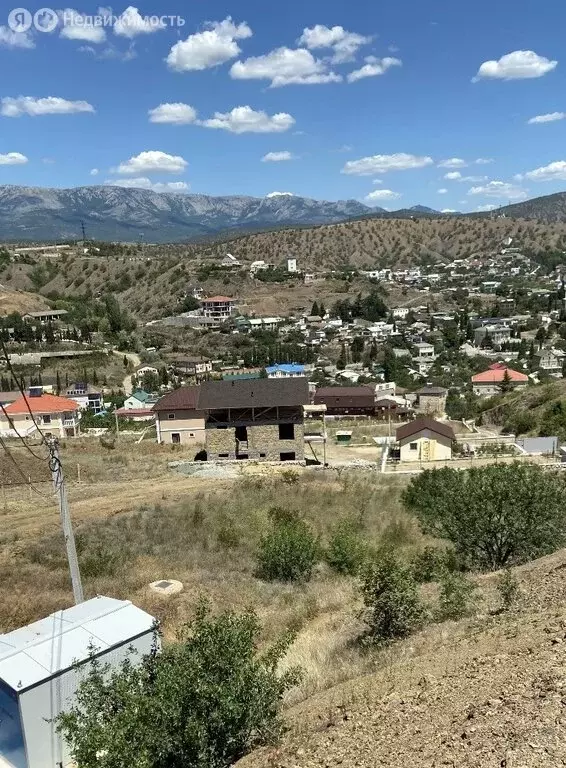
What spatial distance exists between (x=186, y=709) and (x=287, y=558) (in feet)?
32.4

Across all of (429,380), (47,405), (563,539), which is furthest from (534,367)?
(563,539)

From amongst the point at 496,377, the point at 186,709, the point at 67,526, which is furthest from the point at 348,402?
the point at 186,709

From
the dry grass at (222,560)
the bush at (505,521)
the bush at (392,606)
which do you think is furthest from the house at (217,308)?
the bush at (392,606)

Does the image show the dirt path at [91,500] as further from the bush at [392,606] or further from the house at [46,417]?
the house at [46,417]

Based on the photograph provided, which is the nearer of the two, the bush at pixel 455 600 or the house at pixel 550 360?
the bush at pixel 455 600

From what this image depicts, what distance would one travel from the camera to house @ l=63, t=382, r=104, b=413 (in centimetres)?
7200

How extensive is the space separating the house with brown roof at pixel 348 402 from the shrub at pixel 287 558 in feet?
147

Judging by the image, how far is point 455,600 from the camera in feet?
33.1

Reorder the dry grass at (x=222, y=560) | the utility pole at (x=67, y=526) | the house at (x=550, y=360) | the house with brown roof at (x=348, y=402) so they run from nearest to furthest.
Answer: the utility pole at (x=67, y=526)
the dry grass at (x=222, y=560)
the house with brown roof at (x=348, y=402)
the house at (x=550, y=360)

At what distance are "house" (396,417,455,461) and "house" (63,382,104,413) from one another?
150 feet

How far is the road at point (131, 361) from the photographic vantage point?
85856 mm

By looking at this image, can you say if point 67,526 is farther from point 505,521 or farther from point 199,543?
point 505,521

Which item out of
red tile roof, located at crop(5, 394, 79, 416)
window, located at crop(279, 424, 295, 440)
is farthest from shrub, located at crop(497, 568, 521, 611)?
red tile roof, located at crop(5, 394, 79, 416)

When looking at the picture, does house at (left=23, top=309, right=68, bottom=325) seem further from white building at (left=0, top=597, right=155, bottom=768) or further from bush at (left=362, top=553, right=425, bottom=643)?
bush at (left=362, top=553, right=425, bottom=643)
